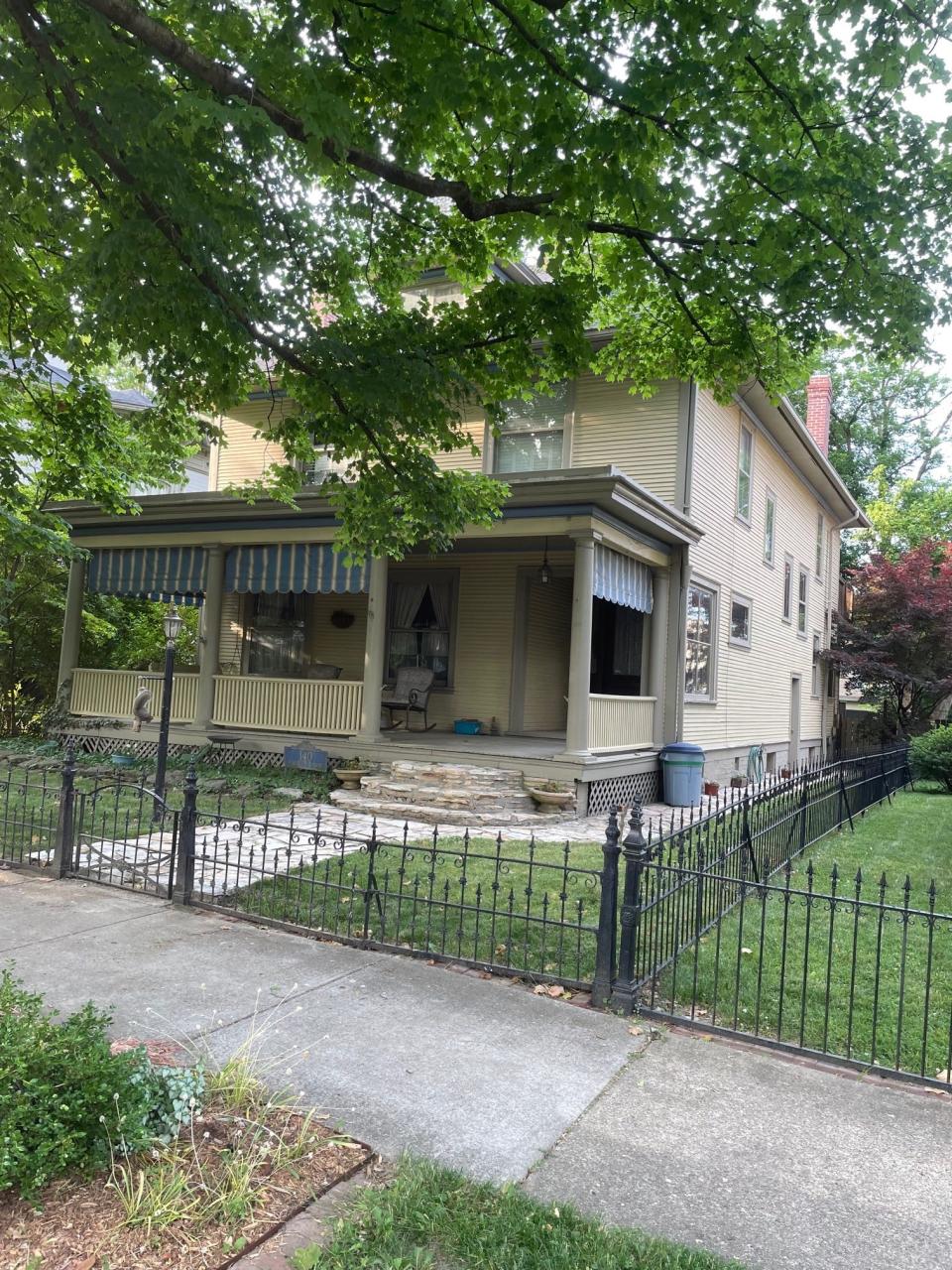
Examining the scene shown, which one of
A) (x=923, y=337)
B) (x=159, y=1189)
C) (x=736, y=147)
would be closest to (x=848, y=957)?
(x=923, y=337)

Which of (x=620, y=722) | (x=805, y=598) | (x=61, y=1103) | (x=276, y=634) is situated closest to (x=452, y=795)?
(x=620, y=722)

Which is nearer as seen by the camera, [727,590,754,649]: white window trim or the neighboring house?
the neighboring house

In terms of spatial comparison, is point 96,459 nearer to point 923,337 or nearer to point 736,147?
point 736,147

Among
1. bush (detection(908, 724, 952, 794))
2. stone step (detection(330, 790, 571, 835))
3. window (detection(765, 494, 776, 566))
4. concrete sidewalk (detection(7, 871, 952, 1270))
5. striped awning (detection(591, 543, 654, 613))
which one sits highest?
window (detection(765, 494, 776, 566))

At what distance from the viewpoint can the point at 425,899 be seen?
5.84m

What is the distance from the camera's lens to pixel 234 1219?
9.22ft

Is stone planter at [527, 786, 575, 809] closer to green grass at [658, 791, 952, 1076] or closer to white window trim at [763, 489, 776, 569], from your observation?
green grass at [658, 791, 952, 1076]

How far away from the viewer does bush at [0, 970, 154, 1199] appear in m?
2.78

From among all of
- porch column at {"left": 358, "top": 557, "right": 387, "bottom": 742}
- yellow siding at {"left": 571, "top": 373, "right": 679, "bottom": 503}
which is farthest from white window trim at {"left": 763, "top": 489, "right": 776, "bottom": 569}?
porch column at {"left": 358, "top": 557, "right": 387, "bottom": 742}

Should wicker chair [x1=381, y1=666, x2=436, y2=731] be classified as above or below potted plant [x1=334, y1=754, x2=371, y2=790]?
above

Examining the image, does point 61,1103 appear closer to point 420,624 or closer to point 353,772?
point 353,772

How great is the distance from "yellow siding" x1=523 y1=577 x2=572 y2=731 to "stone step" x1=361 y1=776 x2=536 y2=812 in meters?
3.91

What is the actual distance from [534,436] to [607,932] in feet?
36.4

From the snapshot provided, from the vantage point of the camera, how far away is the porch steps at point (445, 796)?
36.0ft
